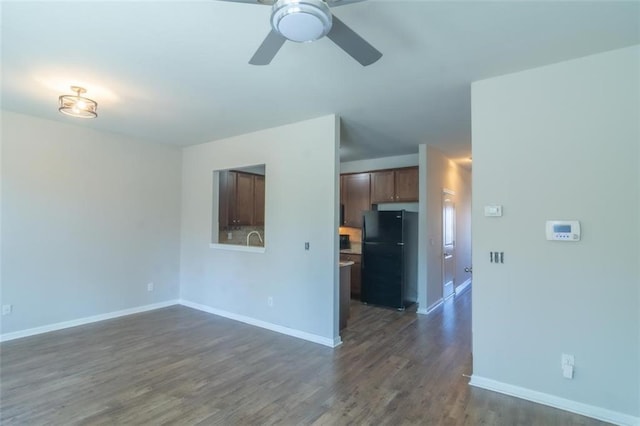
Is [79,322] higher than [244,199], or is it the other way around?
[244,199]

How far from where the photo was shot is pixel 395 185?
228 inches

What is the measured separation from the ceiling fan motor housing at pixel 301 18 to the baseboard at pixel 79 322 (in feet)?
15.3

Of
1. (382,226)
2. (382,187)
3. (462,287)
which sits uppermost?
(382,187)

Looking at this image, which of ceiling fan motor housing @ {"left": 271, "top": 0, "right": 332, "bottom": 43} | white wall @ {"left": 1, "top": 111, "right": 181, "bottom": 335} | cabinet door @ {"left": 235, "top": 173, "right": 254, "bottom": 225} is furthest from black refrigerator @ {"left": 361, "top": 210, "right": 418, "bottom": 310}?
ceiling fan motor housing @ {"left": 271, "top": 0, "right": 332, "bottom": 43}

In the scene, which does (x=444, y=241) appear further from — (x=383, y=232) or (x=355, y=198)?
(x=355, y=198)

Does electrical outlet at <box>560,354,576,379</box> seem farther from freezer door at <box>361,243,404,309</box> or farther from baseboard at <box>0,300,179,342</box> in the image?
baseboard at <box>0,300,179,342</box>

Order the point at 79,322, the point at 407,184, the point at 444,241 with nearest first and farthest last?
the point at 79,322
the point at 407,184
the point at 444,241

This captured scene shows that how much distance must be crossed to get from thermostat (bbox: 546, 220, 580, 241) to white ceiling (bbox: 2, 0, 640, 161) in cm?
125

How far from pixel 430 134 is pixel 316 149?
176 cm

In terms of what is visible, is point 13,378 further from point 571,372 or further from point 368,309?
point 571,372

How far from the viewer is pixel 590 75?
2.40 metres

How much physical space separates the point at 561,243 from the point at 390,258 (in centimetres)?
289

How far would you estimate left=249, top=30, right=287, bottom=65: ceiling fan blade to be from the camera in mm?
1618

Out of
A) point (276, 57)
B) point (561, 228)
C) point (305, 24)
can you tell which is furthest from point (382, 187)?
point (305, 24)
